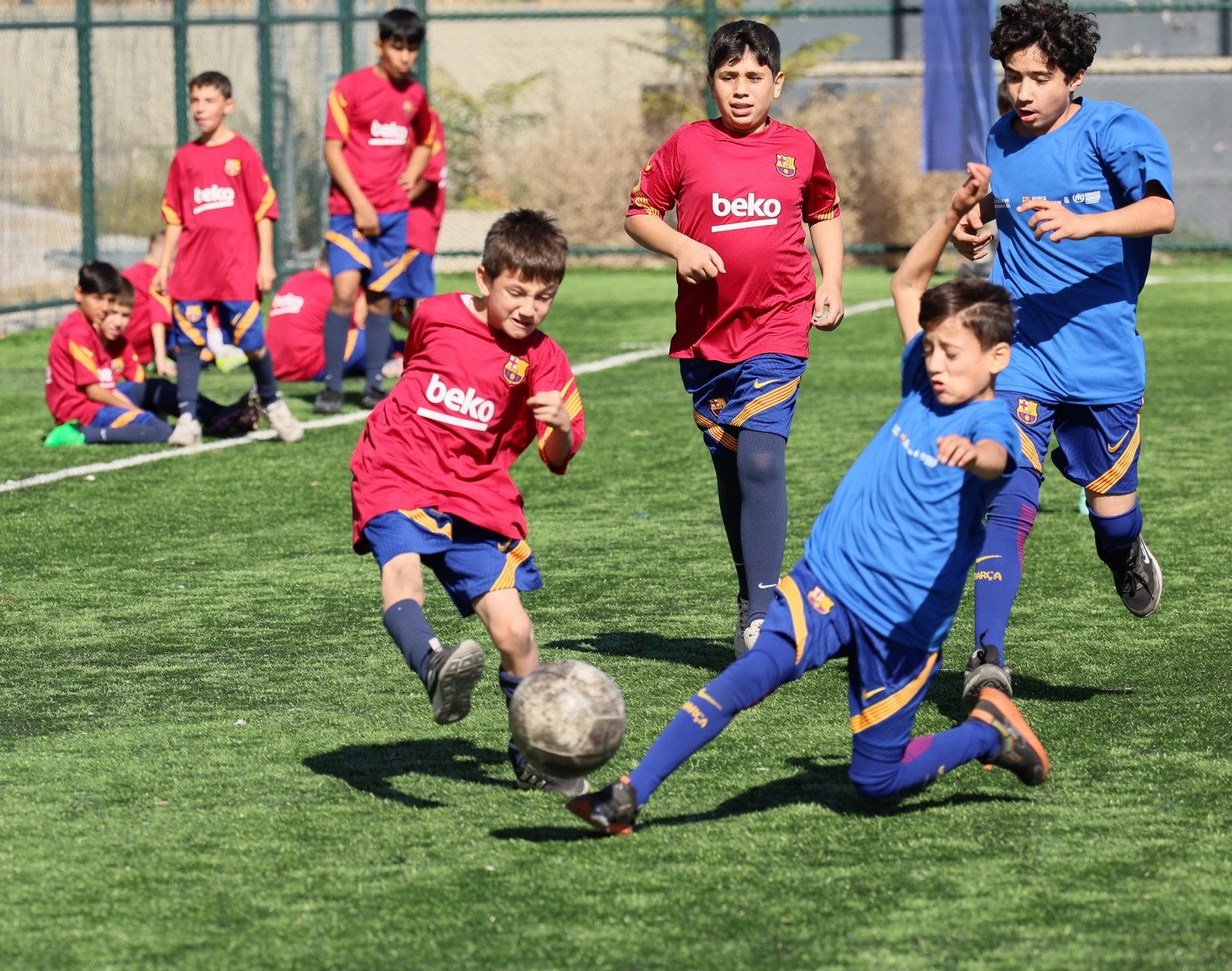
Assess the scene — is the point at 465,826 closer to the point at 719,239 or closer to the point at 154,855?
the point at 154,855

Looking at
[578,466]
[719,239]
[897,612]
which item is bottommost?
[578,466]

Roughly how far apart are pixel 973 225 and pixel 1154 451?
4.97 metres

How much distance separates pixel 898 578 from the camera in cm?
423

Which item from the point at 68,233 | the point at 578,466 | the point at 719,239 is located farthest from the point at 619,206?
the point at 719,239

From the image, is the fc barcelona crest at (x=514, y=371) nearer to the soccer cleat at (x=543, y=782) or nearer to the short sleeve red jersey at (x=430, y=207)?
the soccer cleat at (x=543, y=782)

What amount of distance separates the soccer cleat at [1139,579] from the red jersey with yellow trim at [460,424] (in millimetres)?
2080

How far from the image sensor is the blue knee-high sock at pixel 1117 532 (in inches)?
223

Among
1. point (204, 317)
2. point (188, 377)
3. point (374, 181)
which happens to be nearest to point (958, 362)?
point (188, 377)

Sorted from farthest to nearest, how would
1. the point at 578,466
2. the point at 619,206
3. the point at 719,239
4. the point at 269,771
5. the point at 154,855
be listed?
1. the point at 619,206
2. the point at 578,466
3. the point at 719,239
4. the point at 269,771
5. the point at 154,855

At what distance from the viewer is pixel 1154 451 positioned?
985 cm

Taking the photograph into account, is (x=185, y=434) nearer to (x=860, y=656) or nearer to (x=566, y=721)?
(x=566, y=721)

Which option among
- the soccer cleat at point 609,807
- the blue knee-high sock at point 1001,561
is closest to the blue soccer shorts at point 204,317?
the blue knee-high sock at point 1001,561

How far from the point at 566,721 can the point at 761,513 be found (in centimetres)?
186

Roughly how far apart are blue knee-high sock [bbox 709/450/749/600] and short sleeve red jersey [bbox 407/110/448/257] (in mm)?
6391
